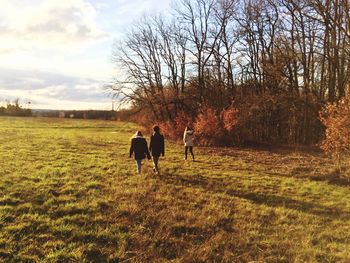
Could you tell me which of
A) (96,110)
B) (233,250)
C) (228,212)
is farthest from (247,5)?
(96,110)

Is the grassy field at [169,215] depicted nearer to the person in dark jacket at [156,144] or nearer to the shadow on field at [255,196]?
the shadow on field at [255,196]

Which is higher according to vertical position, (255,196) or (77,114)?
(77,114)

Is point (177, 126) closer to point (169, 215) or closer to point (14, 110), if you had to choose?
point (169, 215)

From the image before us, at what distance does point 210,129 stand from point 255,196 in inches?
589

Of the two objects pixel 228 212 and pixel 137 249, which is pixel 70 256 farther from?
pixel 228 212

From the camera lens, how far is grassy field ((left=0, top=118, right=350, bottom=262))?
592cm

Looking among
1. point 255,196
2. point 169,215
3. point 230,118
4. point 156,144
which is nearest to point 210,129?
point 230,118

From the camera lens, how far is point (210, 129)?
2477cm

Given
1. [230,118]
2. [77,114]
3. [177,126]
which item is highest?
[77,114]

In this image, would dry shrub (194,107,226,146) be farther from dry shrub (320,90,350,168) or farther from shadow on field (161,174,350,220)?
shadow on field (161,174,350,220)

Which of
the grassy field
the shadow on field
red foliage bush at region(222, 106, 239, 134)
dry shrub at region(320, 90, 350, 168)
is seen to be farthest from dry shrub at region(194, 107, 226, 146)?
the shadow on field

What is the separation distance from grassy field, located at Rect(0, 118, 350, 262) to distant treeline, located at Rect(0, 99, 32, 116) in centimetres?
7116

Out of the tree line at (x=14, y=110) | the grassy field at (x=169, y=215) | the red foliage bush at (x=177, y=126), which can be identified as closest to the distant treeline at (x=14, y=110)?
the tree line at (x=14, y=110)

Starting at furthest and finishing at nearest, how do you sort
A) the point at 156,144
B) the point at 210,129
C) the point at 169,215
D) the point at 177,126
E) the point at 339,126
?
the point at 177,126 < the point at 210,129 < the point at 156,144 < the point at 339,126 < the point at 169,215
